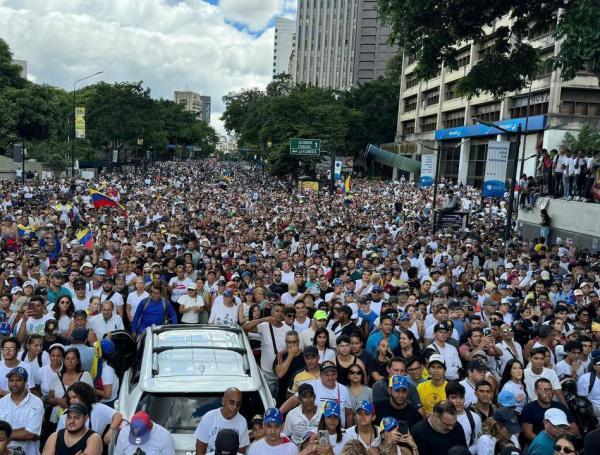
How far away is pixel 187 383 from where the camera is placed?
5.62 meters

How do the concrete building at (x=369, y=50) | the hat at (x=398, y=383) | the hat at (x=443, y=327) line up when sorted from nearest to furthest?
1. the hat at (x=398, y=383)
2. the hat at (x=443, y=327)
3. the concrete building at (x=369, y=50)

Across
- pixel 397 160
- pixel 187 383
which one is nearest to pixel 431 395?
pixel 187 383

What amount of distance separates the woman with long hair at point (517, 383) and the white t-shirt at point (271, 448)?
2.54m

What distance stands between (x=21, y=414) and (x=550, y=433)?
4353mm

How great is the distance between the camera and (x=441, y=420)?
520 centimetres

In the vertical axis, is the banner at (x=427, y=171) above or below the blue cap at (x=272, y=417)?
above

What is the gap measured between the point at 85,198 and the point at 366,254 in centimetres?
1675

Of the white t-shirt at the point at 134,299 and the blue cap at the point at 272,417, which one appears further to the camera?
the white t-shirt at the point at 134,299

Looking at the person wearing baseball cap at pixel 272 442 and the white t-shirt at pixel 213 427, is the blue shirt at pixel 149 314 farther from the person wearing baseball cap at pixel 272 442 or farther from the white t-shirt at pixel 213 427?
the person wearing baseball cap at pixel 272 442

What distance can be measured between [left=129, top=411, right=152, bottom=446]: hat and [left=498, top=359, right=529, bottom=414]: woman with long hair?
3475 millimetres

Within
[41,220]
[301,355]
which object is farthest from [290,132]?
[301,355]

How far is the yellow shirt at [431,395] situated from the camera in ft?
20.4

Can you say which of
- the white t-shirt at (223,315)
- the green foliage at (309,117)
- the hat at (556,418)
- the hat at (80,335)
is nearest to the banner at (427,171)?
the green foliage at (309,117)

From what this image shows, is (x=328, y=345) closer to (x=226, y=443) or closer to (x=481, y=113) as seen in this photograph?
(x=226, y=443)
